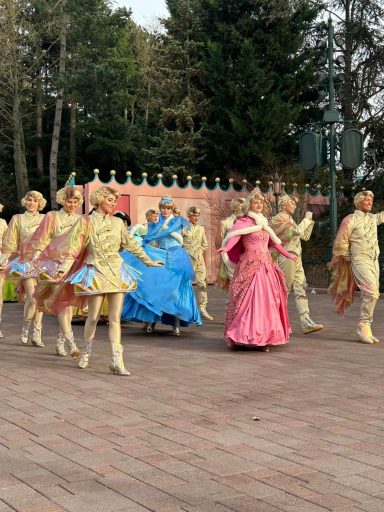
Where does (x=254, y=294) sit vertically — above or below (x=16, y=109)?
below

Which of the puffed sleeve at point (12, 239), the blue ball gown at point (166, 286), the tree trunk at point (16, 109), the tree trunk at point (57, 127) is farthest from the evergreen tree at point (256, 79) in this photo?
the puffed sleeve at point (12, 239)

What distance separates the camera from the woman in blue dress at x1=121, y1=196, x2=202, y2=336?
1141 centimetres

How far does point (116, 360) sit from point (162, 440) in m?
2.66

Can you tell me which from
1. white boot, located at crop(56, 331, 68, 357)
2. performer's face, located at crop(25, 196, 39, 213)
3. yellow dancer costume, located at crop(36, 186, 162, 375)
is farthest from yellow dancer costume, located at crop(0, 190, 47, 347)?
yellow dancer costume, located at crop(36, 186, 162, 375)

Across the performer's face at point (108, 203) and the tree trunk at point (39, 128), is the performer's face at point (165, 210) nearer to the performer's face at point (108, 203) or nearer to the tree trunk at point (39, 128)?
the performer's face at point (108, 203)

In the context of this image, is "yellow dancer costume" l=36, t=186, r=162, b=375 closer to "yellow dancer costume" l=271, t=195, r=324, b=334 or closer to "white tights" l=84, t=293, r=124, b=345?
"white tights" l=84, t=293, r=124, b=345

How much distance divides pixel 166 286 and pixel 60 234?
7.83 ft

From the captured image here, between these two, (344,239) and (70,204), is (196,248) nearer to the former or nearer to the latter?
(344,239)

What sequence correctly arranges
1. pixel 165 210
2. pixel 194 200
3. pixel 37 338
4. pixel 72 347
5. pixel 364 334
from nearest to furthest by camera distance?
1. pixel 72 347
2. pixel 37 338
3. pixel 364 334
4. pixel 165 210
5. pixel 194 200

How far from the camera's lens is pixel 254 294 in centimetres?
962

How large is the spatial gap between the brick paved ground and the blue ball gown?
1.95m

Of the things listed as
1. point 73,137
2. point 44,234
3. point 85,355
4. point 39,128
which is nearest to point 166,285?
point 44,234

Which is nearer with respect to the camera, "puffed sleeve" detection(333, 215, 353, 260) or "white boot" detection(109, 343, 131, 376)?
"white boot" detection(109, 343, 131, 376)

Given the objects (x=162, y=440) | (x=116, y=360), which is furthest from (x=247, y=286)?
(x=162, y=440)
